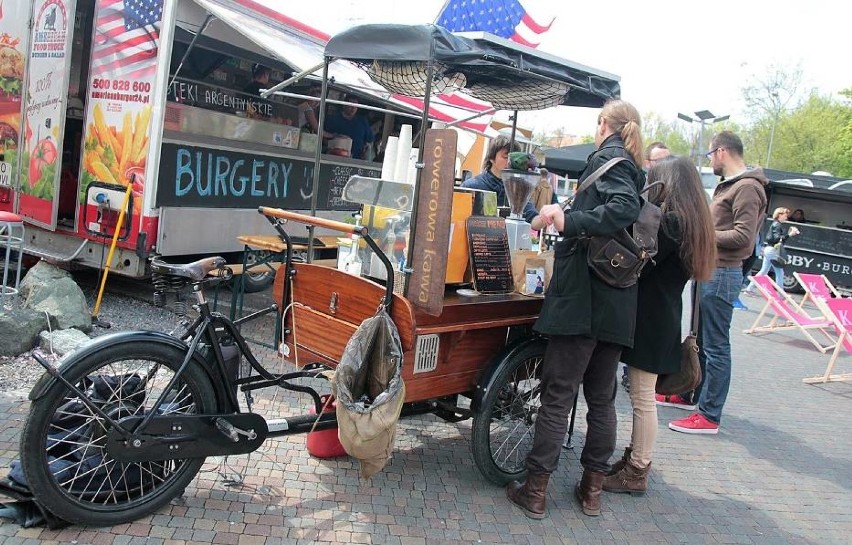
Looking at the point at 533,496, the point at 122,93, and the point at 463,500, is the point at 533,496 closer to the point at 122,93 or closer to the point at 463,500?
the point at 463,500

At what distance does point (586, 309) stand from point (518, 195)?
95 cm

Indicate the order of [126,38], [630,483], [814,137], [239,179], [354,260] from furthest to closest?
[814,137], [239,179], [126,38], [630,483], [354,260]

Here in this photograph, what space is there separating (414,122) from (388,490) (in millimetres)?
7040

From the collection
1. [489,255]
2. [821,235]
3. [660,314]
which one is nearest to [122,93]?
[489,255]

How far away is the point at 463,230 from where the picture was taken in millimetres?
3730

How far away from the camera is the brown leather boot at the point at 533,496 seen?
3588 mm

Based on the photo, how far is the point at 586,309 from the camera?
135 inches

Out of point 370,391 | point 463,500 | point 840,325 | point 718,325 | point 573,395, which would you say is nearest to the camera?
point 370,391

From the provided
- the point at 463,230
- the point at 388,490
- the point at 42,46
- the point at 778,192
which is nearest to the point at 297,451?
the point at 388,490

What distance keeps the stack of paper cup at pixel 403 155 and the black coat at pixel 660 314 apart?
150 cm

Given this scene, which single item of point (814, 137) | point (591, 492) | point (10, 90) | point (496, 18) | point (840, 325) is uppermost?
point (814, 137)

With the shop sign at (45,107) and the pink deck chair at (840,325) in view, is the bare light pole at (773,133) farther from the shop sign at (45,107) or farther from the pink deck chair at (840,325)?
the shop sign at (45,107)

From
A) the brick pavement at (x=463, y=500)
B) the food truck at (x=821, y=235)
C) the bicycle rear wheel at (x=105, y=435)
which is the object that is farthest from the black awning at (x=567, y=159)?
the bicycle rear wheel at (x=105, y=435)

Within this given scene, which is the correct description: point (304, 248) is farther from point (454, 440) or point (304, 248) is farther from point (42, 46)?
point (42, 46)
